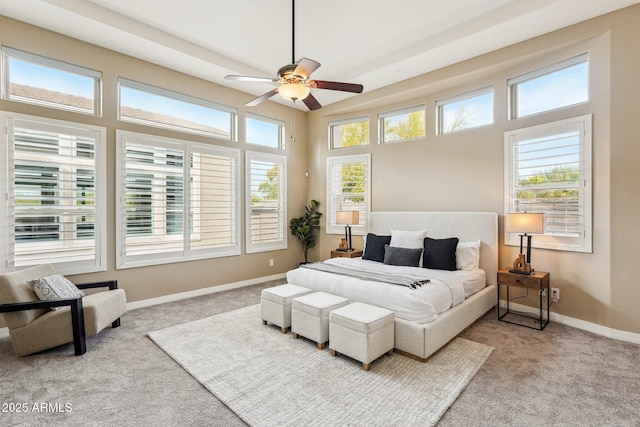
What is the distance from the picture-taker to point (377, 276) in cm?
363

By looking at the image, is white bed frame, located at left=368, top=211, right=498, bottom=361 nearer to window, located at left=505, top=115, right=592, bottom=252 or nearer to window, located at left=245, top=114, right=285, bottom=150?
window, located at left=505, top=115, right=592, bottom=252

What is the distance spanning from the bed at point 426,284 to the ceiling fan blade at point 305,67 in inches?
88.8

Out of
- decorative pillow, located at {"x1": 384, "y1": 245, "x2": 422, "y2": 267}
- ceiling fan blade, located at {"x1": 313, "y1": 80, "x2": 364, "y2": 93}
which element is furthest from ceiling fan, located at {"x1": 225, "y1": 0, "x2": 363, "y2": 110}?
decorative pillow, located at {"x1": 384, "y1": 245, "x2": 422, "y2": 267}

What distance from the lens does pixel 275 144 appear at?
639cm

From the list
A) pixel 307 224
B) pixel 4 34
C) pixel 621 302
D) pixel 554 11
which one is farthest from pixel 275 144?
pixel 621 302

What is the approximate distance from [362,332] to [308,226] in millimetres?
3961

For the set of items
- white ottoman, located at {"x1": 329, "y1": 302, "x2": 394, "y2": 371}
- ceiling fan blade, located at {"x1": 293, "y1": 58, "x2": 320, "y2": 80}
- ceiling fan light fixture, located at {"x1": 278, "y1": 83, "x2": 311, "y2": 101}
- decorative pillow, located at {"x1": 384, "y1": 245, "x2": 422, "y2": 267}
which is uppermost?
ceiling fan blade, located at {"x1": 293, "y1": 58, "x2": 320, "y2": 80}

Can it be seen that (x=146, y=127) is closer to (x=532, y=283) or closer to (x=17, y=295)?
(x=17, y=295)

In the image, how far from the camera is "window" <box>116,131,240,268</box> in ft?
14.3

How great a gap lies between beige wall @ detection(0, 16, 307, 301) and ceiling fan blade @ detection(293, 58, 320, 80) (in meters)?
2.82

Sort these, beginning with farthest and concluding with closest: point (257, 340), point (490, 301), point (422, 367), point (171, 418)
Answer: point (490, 301), point (257, 340), point (422, 367), point (171, 418)

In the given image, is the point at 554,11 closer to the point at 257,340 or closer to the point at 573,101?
the point at 573,101

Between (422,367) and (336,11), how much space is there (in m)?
3.88

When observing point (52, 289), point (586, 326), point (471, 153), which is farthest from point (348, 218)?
point (52, 289)
